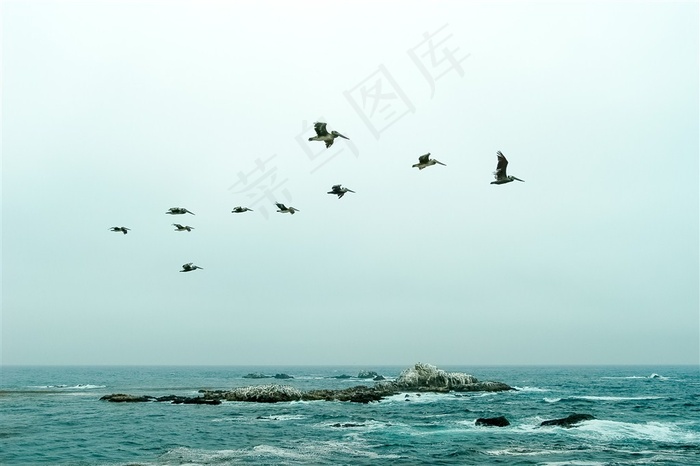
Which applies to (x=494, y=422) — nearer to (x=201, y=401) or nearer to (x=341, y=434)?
(x=341, y=434)

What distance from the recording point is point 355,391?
71.1 m

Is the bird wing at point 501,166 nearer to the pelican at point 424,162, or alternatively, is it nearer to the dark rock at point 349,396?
the pelican at point 424,162

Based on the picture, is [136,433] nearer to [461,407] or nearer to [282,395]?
[282,395]

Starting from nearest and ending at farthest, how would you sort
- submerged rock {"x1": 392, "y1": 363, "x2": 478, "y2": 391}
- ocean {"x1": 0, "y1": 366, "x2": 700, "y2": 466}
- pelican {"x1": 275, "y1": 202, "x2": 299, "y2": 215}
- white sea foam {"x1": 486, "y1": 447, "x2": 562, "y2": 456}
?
1. pelican {"x1": 275, "y1": 202, "x2": 299, "y2": 215}
2. ocean {"x1": 0, "y1": 366, "x2": 700, "y2": 466}
3. white sea foam {"x1": 486, "y1": 447, "x2": 562, "y2": 456}
4. submerged rock {"x1": 392, "y1": 363, "x2": 478, "y2": 391}

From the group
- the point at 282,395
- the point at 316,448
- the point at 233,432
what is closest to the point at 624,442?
the point at 316,448

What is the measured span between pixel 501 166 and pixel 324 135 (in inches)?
259

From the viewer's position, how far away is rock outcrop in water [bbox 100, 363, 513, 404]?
63.4 m

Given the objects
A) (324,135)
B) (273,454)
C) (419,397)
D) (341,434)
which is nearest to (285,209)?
(324,135)

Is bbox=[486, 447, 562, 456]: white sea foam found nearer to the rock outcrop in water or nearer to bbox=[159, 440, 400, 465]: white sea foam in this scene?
bbox=[159, 440, 400, 465]: white sea foam

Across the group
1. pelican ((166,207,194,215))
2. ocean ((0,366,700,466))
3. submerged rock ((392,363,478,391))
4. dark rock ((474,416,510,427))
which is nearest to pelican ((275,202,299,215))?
pelican ((166,207,194,215))

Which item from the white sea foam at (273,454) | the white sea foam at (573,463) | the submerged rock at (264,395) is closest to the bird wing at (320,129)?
the white sea foam at (273,454)

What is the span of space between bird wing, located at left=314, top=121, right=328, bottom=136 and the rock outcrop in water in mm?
45404

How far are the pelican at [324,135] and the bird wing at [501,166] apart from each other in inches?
224

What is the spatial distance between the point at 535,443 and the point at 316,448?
13.5 m
